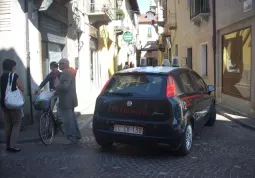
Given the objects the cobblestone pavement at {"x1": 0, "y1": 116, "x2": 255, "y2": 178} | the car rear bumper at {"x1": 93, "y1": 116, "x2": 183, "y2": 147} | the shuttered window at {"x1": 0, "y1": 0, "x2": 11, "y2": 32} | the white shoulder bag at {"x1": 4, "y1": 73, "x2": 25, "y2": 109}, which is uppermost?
the shuttered window at {"x1": 0, "y1": 0, "x2": 11, "y2": 32}

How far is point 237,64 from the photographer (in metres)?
11.9

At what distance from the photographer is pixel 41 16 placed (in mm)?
9648

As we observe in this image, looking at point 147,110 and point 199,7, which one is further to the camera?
point 199,7

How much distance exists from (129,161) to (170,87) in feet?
4.72

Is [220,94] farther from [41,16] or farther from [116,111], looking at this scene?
[116,111]

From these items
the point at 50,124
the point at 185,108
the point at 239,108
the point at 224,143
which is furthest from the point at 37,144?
the point at 239,108

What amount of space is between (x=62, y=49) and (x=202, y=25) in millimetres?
7393

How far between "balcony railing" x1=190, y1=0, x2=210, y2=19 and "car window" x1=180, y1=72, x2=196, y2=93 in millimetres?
9019

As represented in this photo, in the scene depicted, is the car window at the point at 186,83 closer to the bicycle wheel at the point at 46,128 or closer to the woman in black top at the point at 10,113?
the bicycle wheel at the point at 46,128

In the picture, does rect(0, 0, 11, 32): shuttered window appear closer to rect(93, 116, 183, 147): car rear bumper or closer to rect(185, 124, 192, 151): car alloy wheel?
rect(93, 116, 183, 147): car rear bumper

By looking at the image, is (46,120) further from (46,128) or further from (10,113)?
(10,113)

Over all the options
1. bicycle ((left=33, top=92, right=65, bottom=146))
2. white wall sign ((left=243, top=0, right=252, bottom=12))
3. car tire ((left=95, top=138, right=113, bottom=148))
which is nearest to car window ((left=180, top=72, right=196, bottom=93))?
car tire ((left=95, top=138, right=113, bottom=148))

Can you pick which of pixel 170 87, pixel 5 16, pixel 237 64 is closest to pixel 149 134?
pixel 170 87

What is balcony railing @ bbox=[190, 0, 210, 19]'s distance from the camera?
15002 mm
